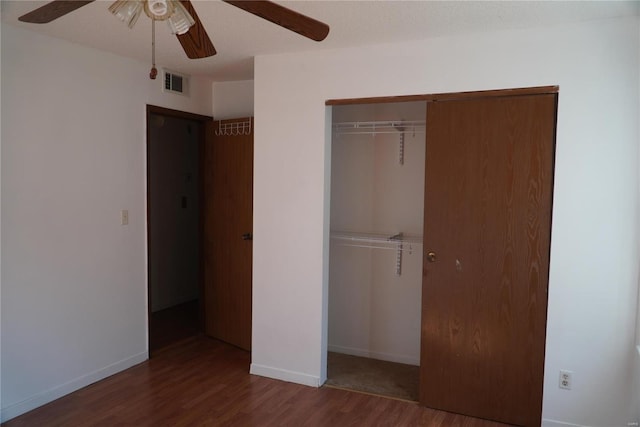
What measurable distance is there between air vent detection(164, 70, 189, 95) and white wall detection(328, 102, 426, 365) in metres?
1.30

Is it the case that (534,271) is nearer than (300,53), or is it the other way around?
(534,271)

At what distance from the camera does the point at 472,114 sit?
295cm

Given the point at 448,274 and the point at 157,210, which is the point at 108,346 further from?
the point at 448,274

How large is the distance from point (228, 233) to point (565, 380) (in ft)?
9.00

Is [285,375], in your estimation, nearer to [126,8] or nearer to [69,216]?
[69,216]

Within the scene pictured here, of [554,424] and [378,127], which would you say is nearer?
[554,424]

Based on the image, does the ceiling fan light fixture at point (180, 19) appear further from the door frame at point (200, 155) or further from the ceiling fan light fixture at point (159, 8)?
the door frame at point (200, 155)

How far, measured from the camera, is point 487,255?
2.95 m

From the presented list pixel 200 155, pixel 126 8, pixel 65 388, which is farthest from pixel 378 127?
pixel 65 388

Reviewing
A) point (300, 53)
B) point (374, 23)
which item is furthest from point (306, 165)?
point (374, 23)

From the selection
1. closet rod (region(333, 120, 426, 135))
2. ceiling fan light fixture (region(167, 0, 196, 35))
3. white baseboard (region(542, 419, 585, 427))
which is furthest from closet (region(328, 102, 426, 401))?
ceiling fan light fixture (region(167, 0, 196, 35))

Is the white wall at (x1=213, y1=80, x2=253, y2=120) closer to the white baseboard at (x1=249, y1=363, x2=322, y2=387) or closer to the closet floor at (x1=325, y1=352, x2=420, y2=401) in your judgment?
the white baseboard at (x1=249, y1=363, x2=322, y2=387)

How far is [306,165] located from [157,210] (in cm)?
251

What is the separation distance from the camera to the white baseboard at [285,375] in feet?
11.4
